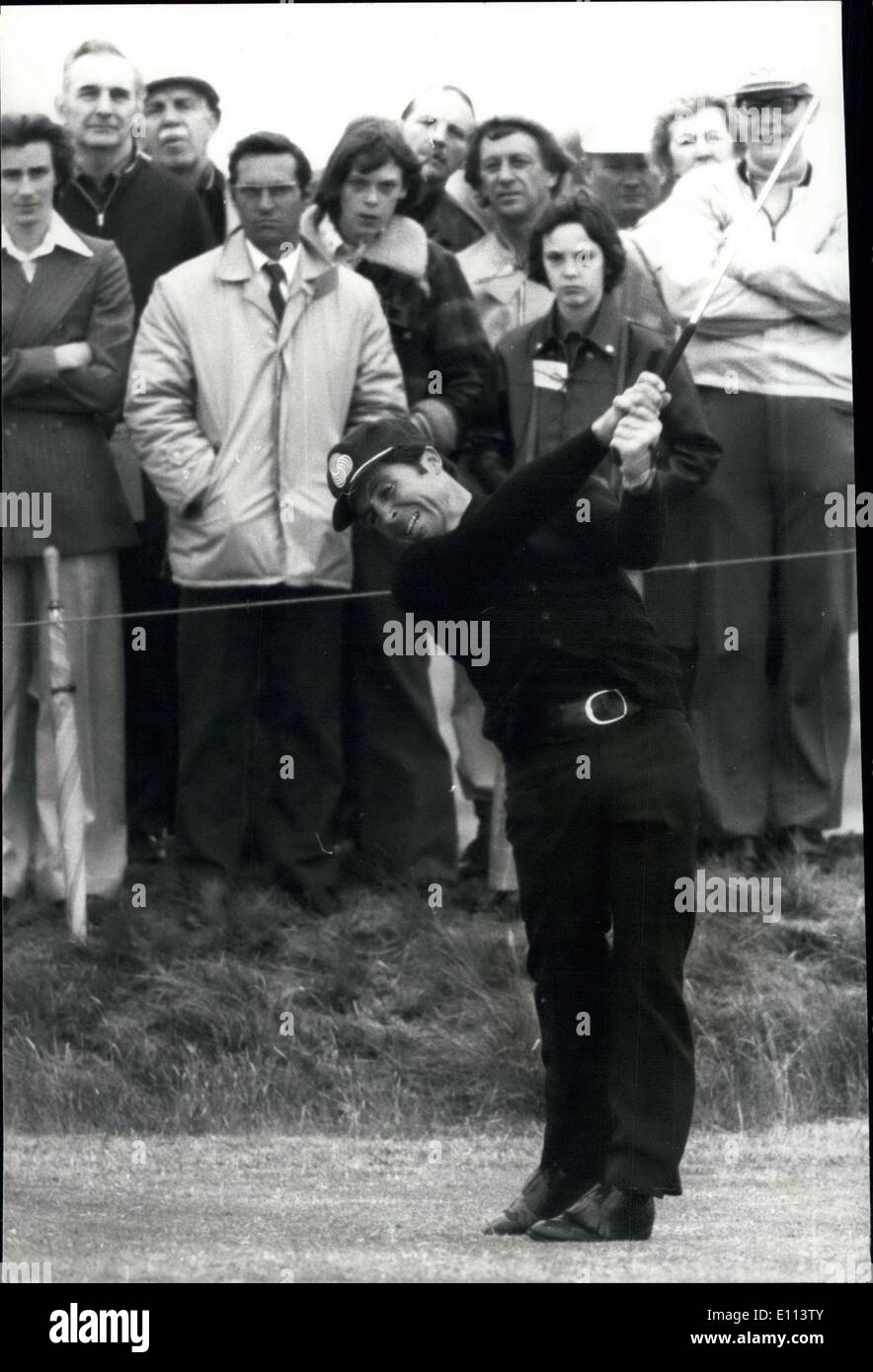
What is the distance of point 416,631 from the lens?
23.6ft

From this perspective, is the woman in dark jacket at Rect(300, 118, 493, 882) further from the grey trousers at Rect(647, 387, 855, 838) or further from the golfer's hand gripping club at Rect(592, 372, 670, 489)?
the grey trousers at Rect(647, 387, 855, 838)

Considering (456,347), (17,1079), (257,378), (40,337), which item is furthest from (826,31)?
(17,1079)

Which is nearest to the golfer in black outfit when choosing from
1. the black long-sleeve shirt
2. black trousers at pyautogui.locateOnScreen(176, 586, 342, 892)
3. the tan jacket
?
the black long-sleeve shirt

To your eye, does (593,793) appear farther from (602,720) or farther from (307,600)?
(307,600)

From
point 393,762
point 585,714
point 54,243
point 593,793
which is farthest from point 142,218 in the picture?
point 593,793

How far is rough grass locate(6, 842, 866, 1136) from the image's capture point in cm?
714

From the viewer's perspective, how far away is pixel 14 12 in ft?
23.6

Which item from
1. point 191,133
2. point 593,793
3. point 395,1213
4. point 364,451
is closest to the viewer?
point 593,793

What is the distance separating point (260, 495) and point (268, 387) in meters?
0.31

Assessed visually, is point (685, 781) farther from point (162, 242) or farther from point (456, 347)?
point (162, 242)

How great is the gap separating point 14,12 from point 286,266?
1052 mm

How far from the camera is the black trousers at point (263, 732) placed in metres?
7.25

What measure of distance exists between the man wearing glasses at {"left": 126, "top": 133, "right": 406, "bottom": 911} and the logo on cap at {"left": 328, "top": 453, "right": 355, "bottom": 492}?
4cm

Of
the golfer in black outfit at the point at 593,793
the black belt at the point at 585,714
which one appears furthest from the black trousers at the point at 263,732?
the black belt at the point at 585,714
